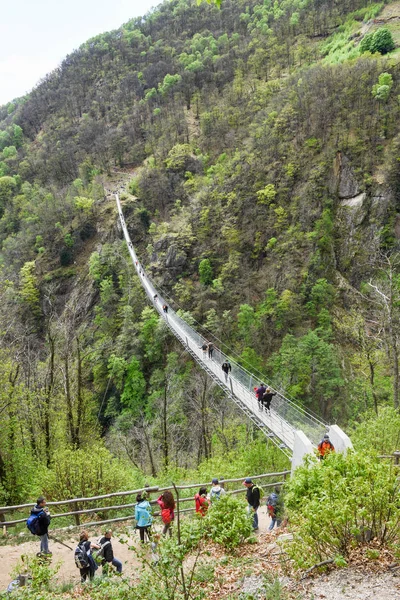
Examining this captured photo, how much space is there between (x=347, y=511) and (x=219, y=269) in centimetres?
2457

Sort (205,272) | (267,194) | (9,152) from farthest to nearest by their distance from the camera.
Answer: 1. (9,152)
2. (205,272)
3. (267,194)

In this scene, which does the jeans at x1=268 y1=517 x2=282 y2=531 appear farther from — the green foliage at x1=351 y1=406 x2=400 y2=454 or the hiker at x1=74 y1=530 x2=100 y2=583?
the hiker at x1=74 y1=530 x2=100 y2=583

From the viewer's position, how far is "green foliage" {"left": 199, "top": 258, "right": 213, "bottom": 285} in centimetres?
2717

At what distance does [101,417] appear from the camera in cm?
2670

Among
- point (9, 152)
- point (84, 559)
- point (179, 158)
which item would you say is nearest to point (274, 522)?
point (84, 559)

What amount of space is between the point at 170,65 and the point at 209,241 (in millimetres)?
51480

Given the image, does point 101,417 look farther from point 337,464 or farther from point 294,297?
point 337,464

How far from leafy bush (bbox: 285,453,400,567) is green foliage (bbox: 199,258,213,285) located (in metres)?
23.4

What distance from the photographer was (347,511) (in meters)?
3.30

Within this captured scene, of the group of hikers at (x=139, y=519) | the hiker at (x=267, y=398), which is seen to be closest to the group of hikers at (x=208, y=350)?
the hiker at (x=267, y=398)

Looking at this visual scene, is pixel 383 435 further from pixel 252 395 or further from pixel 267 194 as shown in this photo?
pixel 267 194

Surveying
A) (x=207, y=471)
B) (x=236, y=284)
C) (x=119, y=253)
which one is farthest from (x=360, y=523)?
(x=119, y=253)

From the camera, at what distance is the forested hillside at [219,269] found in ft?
43.7

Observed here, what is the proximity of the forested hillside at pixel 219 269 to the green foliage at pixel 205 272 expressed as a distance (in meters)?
0.16
